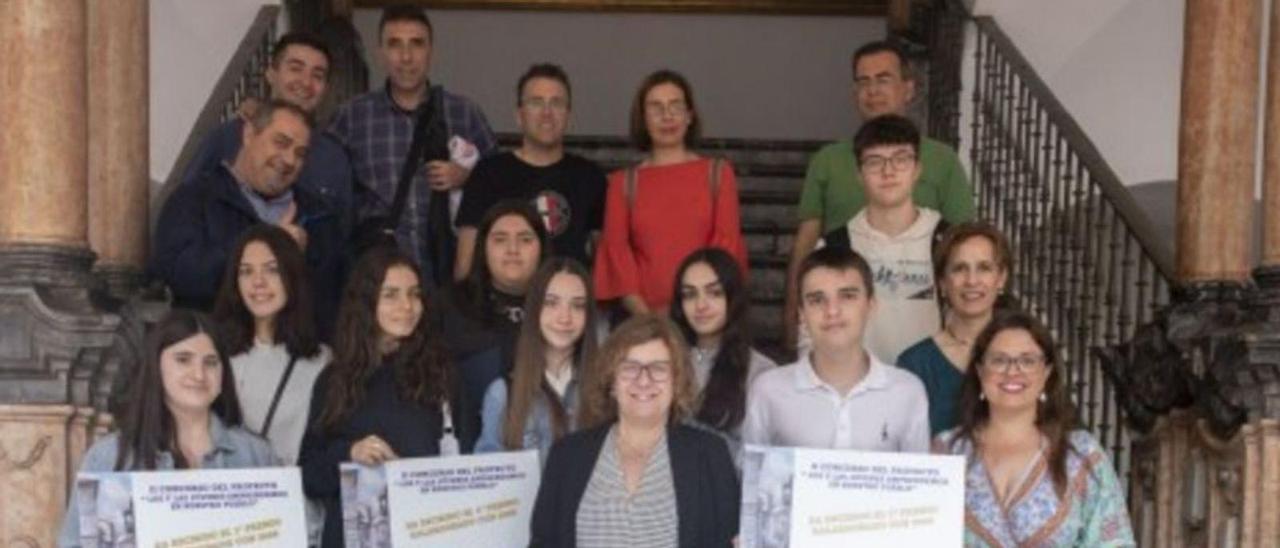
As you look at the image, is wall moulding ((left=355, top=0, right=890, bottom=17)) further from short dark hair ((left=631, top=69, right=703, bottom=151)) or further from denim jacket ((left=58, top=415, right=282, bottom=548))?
denim jacket ((left=58, top=415, right=282, bottom=548))

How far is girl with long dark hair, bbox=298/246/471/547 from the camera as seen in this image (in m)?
4.87

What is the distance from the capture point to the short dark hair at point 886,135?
548 cm

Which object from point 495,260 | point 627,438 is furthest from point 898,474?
point 495,260

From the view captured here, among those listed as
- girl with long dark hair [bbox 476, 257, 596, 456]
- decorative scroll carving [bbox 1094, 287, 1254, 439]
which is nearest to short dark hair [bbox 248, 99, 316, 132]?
girl with long dark hair [bbox 476, 257, 596, 456]

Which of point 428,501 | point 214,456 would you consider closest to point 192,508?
point 214,456

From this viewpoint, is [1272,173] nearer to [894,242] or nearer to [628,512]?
[894,242]

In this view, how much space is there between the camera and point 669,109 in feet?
19.3

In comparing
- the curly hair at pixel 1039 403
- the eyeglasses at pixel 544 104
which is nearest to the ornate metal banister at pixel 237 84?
the eyeglasses at pixel 544 104

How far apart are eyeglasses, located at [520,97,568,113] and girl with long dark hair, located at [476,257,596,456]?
1.07m

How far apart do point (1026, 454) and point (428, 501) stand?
1.31 m

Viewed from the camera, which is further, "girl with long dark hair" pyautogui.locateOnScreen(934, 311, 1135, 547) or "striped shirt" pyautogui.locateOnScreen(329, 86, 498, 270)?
"striped shirt" pyautogui.locateOnScreen(329, 86, 498, 270)

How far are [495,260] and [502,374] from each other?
15.4 inches

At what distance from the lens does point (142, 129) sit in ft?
20.9

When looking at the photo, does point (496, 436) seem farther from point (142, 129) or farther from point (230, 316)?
point (142, 129)
